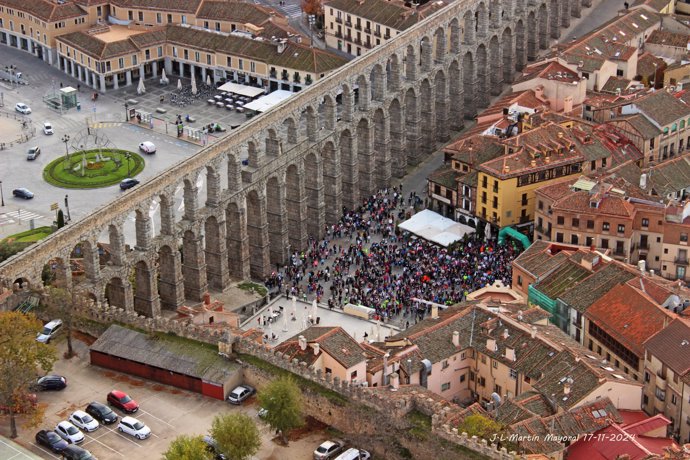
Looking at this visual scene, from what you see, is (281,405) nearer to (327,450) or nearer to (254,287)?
(327,450)

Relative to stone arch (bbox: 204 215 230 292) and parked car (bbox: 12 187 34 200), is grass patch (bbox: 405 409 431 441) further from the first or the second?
parked car (bbox: 12 187 34 200)

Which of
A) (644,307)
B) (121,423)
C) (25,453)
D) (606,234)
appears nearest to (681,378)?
(644,307)

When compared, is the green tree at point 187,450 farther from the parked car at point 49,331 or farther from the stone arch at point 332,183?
the stone arch at point 332,183

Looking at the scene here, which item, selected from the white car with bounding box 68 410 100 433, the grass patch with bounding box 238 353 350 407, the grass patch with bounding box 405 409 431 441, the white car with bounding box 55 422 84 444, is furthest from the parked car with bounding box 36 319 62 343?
the grass patch with bounding box 405 409 431 441

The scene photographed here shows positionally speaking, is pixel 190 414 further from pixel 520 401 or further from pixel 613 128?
pixel 613 128

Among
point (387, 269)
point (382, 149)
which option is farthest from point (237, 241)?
point (382, 149)

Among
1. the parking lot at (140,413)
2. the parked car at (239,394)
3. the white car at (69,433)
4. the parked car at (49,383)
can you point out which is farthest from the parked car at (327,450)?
the parked car at (49,383)
